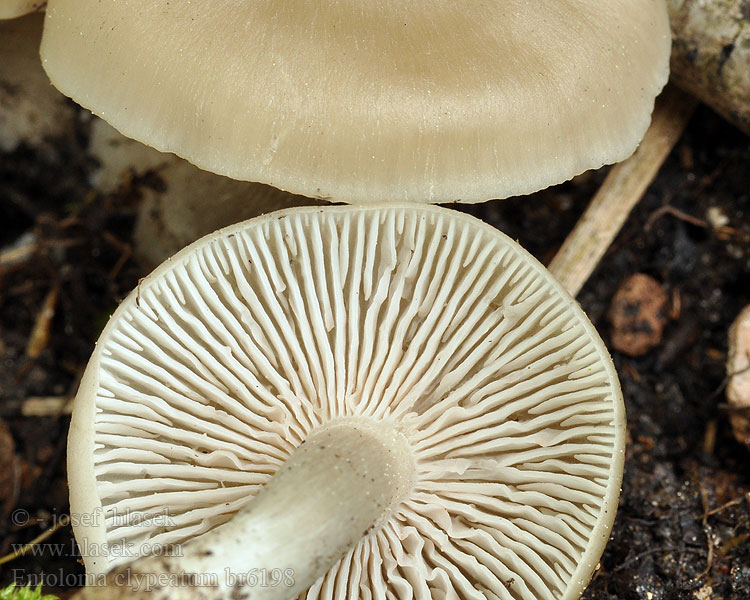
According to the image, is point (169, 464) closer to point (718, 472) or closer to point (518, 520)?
point (518, 520)

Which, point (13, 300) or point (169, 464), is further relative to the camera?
point (13, 300)

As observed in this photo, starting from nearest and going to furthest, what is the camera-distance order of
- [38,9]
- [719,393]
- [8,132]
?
[38,9] → [719,393] → [8,132]

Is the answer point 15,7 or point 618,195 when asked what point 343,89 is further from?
point 618,195

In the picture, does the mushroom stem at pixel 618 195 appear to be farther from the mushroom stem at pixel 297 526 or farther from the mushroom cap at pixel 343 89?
the mushroom stem at pixel 297 526

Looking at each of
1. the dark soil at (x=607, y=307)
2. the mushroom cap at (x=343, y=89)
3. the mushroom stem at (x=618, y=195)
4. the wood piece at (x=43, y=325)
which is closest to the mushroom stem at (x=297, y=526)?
the mushroom cap at (x=343, y=89)

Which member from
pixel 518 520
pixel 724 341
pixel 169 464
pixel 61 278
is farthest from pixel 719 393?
pixel 61 278

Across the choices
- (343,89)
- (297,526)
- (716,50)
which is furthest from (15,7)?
(716,50)

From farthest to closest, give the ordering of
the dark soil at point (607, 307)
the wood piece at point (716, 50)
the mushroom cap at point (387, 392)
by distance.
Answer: the wood piece at point (716, 50)
the dark soil at point (607, 307)
the mushroom cap at point (387, 392)

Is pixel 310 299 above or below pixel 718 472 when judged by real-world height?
above
